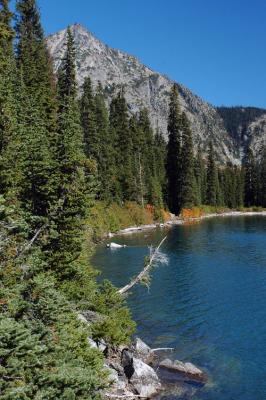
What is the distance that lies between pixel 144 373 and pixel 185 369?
234 centimetres

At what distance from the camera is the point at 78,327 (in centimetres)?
1586

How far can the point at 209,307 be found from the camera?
3222cm

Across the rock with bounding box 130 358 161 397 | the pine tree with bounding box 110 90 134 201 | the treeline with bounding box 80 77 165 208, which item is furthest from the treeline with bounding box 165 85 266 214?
the rock with bounding box 130 358 161 397

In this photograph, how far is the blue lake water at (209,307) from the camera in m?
21.9

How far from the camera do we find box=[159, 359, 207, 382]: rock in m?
21.0

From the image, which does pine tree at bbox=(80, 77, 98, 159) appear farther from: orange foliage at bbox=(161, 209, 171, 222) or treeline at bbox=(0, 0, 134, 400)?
treeline at bbox=(0, 0, 134, 400)

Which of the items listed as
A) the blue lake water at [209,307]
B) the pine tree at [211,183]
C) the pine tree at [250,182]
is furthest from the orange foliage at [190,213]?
the pine tree at [250,182]

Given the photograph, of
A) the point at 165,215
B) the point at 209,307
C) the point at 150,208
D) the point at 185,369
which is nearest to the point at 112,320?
the point at 185,369

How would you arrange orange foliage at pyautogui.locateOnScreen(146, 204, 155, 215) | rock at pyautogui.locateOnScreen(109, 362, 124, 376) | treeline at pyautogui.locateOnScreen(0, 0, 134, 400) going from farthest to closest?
orange foliage at pyautogui.locateOnScreen(146, 204, 155, 215)
rock at pyautogui.locateOnScreen(109, 362, 124, 376)
treeline at pyautogui.locateOnScreen(0, 0, 134, 400)

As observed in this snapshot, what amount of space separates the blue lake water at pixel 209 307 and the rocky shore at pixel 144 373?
864 mm

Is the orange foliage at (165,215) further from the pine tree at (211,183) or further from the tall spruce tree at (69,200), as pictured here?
the tall spruce tree at (69,200)

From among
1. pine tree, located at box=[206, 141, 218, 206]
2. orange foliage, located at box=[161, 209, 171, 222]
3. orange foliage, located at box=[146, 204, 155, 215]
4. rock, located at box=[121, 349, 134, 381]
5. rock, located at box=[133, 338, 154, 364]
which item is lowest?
rock, located at box=[133, 338, 154, 364]

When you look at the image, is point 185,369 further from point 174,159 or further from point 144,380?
point 174,159

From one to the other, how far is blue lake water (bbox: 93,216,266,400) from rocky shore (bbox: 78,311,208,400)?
0.86 m
